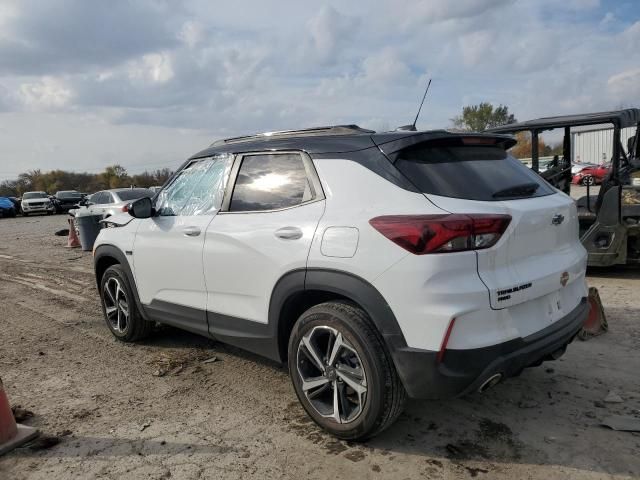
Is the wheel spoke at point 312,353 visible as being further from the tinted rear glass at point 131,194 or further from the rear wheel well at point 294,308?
the tinted rear glass at point 131,194

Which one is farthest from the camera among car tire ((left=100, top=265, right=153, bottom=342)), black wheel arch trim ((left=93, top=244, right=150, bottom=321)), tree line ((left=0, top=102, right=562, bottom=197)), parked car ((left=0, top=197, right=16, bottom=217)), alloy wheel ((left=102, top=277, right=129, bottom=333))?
tree line ((left=0, top=102, right=562, bottom=197))

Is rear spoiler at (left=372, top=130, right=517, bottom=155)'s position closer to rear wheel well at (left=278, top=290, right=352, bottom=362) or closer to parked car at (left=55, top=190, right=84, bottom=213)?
rear wheel well at (left=278, top=290, right=352, bottom=362)

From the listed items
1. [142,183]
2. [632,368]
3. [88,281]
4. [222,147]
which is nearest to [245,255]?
[222,147]

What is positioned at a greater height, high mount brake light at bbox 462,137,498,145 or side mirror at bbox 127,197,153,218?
high mount brake light at bbox 462,137,498,145

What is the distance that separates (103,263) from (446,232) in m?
3.96

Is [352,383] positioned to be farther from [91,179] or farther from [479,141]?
[91,179]

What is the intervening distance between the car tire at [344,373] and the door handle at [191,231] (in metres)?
1.15

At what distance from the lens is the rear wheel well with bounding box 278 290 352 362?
3.18 meters

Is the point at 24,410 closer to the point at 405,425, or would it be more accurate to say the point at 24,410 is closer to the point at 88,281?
the point at 405,425

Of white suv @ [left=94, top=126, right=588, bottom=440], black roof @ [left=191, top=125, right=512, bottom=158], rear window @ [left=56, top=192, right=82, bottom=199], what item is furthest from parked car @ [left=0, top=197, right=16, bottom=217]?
white suv @ [left=94, top=126, right=588, bottom=440]

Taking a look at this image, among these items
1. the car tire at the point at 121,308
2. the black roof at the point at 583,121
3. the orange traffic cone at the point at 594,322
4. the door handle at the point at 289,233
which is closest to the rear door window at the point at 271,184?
the door handle at the point at 289,233

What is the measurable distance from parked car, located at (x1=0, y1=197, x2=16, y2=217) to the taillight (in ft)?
122

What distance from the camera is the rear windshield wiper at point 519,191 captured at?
3.01 metres

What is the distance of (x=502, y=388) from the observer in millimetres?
3836
